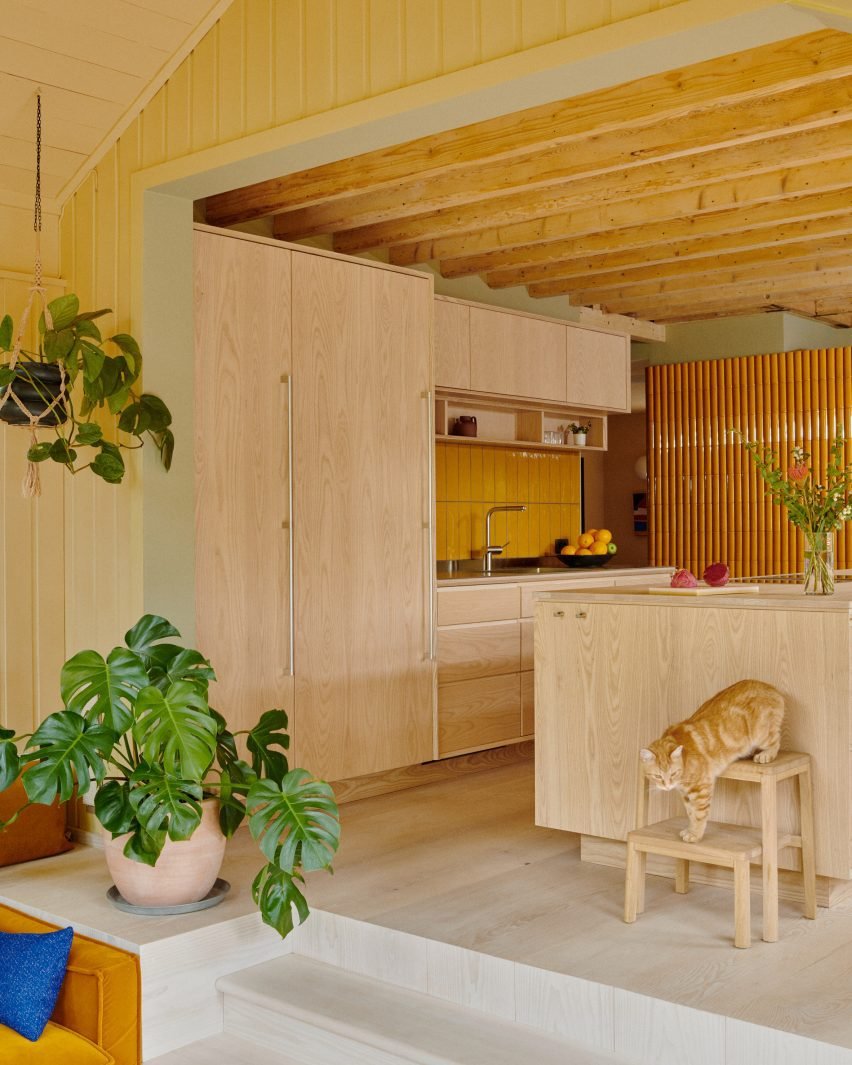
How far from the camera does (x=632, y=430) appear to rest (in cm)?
889

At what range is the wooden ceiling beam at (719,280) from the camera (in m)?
6.36

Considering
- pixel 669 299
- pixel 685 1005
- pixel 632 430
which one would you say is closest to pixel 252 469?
pixel 685 1005

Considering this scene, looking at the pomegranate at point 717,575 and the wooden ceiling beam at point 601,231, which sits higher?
the wooden ceiling beam at point 601,231

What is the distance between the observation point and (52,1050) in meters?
3.02

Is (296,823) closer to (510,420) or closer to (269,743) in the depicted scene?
(269,743)

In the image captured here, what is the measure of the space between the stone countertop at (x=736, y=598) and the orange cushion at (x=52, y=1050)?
6.44 ft

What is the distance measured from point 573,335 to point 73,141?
3.44 m

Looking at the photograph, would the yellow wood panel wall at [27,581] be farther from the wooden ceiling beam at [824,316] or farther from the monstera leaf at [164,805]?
the wooden ceiling beam at [824,316]

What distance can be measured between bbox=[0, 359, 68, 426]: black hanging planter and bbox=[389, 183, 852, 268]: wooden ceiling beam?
8.22 feet

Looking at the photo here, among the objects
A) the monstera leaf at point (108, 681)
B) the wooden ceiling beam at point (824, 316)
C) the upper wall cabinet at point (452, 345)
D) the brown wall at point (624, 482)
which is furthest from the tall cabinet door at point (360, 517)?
the brown wall at point (624, 482)

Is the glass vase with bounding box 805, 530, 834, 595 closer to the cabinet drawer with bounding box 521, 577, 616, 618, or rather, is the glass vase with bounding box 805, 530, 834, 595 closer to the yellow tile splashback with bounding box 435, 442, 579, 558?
the cabinet drawer with bounding box 521, 577, 616, 618

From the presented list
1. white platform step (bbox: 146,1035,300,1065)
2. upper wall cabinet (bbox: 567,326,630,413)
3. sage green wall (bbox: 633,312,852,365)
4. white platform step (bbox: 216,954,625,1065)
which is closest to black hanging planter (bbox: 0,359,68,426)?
white platform step (bbox: 216,954,625,1065)

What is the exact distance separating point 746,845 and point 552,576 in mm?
2878

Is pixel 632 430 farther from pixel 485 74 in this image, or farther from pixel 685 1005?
pixel 685 1005
